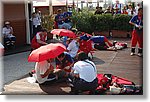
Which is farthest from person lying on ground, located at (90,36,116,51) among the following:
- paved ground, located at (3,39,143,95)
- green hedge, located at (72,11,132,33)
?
green hedge, located at (72,11,132,33)

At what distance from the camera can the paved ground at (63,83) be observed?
5547 mm

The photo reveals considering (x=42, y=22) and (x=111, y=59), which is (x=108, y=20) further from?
(x=111, y=59)

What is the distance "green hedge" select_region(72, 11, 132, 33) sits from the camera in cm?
1348

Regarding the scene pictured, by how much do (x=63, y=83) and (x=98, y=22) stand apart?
8.32m

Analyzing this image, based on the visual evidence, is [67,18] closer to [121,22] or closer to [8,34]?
[121,22]

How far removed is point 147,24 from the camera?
4156mm

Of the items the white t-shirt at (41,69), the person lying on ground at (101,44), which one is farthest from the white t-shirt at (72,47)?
the person lying on ground at (101,44)

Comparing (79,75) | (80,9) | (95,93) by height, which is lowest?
(95,93)

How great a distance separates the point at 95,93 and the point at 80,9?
9.67 metres

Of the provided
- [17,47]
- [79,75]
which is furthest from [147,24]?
[17,47]

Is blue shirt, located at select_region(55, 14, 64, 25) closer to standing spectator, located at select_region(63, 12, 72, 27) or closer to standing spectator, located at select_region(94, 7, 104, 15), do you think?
standing spectator, located at select_region(63, 12, 72, 27)

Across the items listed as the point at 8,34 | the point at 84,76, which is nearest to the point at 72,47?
the point at 84,76

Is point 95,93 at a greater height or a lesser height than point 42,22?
lesser

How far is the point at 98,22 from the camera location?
45.4ft
